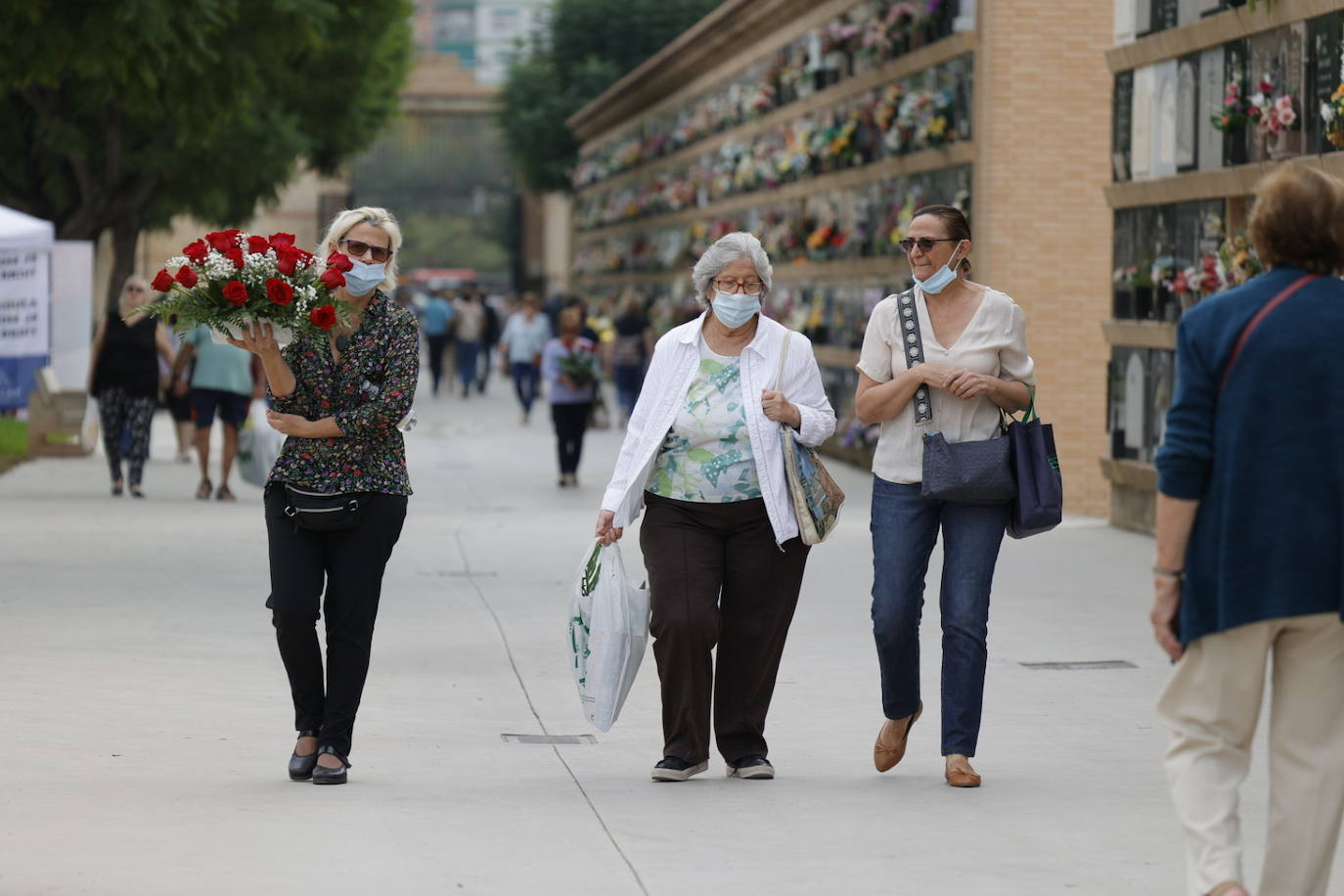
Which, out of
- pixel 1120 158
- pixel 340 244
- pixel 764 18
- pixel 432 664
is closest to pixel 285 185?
pixel 764 18

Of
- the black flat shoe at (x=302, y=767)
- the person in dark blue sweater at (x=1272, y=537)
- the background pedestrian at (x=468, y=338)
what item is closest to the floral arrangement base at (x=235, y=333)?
the black flat shoe at (x=302, y=767)

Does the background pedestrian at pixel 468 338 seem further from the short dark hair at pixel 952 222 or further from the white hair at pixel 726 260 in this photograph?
the short dark hair at pixel 952 222

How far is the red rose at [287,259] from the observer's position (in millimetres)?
6945

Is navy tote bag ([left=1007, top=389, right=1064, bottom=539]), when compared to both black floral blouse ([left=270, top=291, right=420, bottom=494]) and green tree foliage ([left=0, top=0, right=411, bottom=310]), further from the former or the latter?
green tree foliage ([left=0, top=0, right=411, bottom=310])

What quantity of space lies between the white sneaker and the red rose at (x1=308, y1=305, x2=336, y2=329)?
172cm

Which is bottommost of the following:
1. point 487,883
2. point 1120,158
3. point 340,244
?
point 487,883

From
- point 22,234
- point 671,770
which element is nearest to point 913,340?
point 671,770

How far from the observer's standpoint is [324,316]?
22.2 ft

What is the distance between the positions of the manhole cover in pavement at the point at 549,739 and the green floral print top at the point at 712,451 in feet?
4.23

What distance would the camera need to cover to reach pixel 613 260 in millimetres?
45312

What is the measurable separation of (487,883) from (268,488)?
5.92 feet

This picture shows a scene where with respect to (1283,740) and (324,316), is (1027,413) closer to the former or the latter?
(324,316)

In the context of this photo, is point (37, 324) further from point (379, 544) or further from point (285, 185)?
point (379, 544)

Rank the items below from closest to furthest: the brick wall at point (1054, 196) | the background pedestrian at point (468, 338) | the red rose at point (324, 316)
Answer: the red rose at point (324, 316) → the brick wall at point (1054, 196) → the background pedestrian at point (468, 338)
